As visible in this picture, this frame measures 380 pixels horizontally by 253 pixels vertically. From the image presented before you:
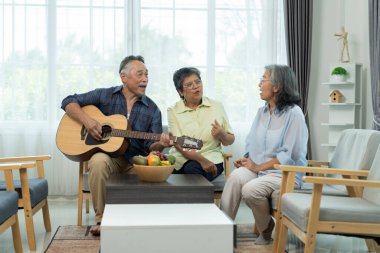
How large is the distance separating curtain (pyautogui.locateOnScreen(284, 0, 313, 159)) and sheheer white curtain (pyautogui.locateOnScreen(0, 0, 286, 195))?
10cm

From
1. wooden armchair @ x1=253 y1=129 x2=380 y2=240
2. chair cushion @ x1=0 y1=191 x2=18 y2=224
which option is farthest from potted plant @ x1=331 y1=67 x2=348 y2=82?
chair cushion @ x1=0 y1=191 x2=18 y2=224

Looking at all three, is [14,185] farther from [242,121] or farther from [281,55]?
[281,55]

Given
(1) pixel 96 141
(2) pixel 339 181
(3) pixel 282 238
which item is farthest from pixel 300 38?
(2) pixel 339 181

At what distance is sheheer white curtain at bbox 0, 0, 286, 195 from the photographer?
5.37 m

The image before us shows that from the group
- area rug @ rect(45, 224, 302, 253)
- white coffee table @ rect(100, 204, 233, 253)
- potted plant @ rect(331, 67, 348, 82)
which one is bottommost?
area rug @ rect(45, 224, 302, 253)

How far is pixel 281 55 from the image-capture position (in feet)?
18.4

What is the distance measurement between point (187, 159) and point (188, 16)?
6.30 ft

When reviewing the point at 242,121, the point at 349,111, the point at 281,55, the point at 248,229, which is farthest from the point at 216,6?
the point at 248,229

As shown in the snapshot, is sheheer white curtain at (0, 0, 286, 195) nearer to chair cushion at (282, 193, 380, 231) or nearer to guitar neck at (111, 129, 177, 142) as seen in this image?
guitar neck at (111, 129, 177, 142)

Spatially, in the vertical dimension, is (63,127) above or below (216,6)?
below

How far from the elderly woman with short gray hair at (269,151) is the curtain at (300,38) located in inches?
69.2

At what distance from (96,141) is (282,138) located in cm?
129

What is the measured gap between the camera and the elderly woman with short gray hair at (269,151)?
3.57m

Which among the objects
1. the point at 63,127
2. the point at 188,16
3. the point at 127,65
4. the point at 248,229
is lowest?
the point at 248,229
